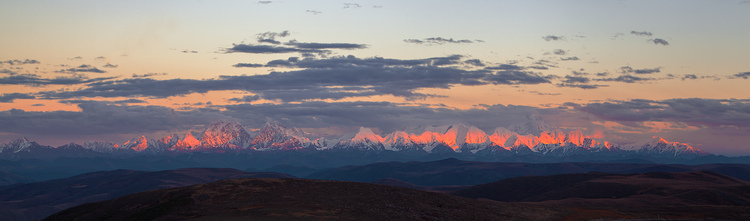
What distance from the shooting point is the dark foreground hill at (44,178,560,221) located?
103 meters

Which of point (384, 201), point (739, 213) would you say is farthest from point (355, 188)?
point (739, 213)

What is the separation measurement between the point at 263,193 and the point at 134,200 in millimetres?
31128

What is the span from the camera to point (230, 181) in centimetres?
13750

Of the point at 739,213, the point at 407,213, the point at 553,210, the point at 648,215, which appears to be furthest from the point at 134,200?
the point at 739,213

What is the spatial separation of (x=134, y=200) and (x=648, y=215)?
101 meters

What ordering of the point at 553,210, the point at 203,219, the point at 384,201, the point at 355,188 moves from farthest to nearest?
the point at 553,210 < the point at 355,188 < the point at 384,201 < the point at 203,219

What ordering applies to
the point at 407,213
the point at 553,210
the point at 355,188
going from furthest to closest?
the point at 553,210, the point at 355,188, the point at 407,213

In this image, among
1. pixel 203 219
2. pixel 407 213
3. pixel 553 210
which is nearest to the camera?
pixel 203 219

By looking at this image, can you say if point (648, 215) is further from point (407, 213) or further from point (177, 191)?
point (177, 191)

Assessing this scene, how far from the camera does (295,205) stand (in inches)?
4277

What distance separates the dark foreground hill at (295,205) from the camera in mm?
103375

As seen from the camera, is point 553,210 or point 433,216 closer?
point 433,216

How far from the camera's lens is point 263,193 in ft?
404

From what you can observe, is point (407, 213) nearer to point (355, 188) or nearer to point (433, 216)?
point (433, 216)
